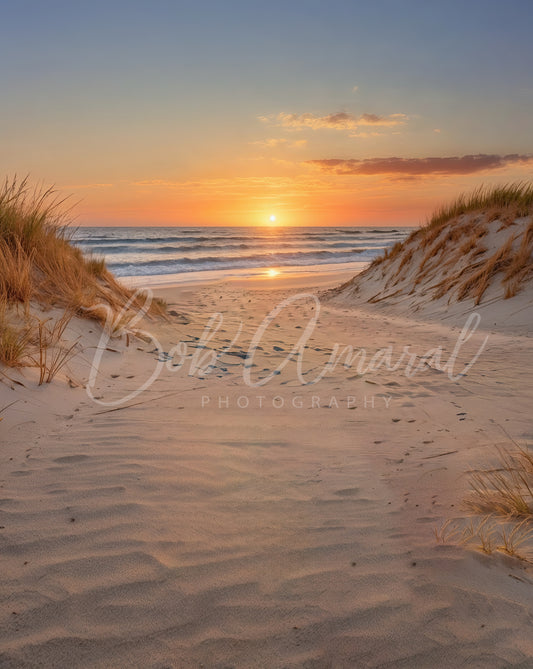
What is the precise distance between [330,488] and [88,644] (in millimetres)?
1371

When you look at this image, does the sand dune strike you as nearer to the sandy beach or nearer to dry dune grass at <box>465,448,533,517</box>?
the sandy beach

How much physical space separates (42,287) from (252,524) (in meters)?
4.26

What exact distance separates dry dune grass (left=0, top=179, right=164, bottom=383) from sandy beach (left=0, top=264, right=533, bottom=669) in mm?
344

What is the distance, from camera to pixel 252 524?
2.07 meters

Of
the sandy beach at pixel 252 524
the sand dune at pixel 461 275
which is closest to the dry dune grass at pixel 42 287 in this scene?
the sandy beach at pixel 252 524

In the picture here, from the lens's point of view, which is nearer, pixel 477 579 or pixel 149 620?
pixel 149 620

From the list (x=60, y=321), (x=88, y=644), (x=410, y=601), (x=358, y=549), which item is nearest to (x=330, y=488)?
(x=358, y=549)

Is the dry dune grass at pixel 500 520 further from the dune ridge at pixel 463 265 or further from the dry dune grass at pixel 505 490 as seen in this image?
the dune ridge at pixel 463 265

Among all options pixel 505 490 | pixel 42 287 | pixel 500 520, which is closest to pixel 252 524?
pixel 500 520

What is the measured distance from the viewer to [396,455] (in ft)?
9.25

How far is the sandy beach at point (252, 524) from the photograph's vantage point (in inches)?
Answer: 57.4

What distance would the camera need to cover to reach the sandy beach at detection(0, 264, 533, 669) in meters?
1.46

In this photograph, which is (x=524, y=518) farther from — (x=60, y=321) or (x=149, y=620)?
(x=60, y=321)

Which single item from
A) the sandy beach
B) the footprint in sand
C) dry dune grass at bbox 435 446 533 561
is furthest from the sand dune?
the footprint in sand
